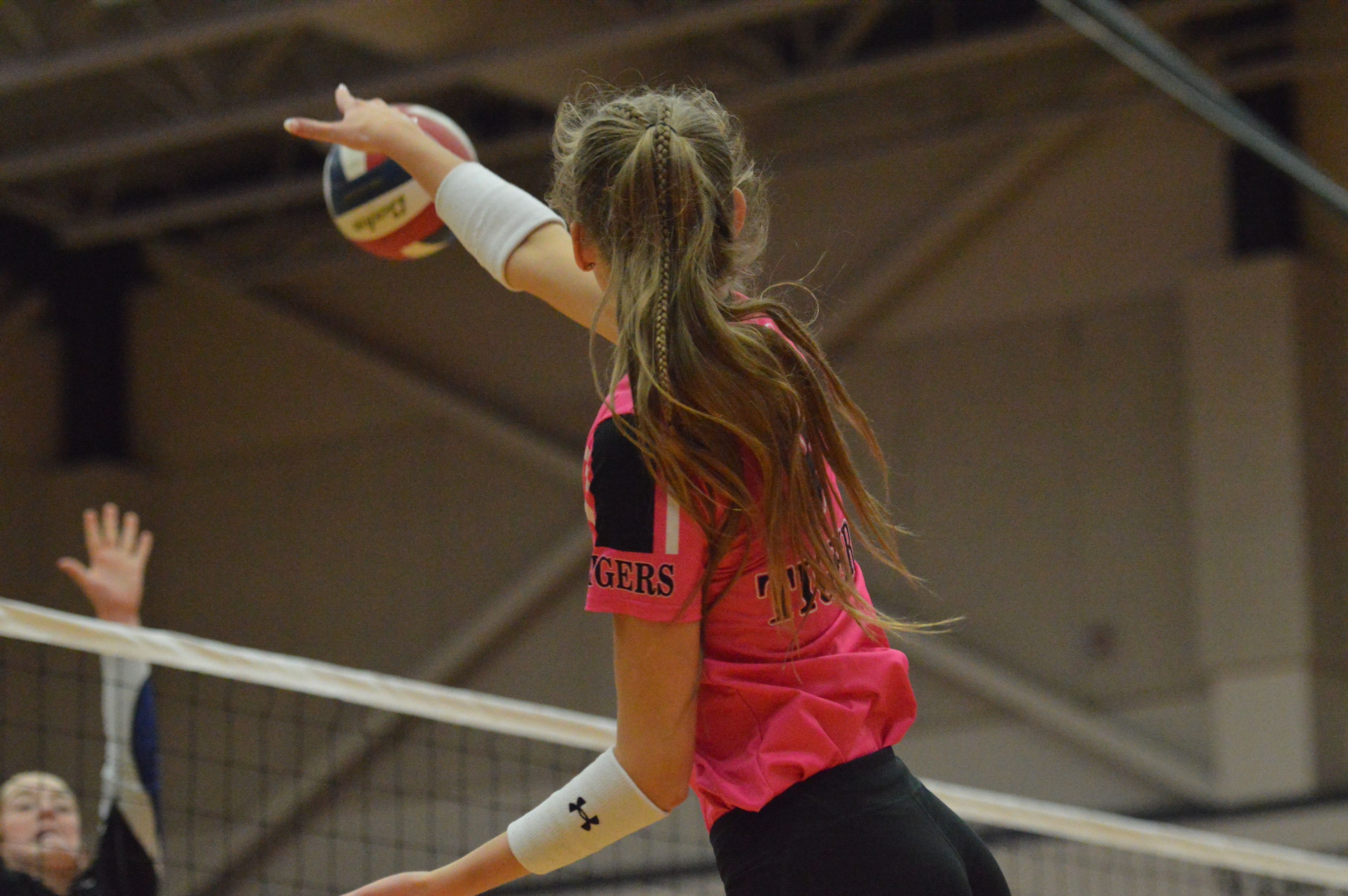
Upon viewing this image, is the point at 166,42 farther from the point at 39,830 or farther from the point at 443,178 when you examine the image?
the point at 443,178

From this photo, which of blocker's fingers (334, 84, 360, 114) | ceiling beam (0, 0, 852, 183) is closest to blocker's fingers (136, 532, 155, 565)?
blocker's fingers (334, 84, 360, 114)

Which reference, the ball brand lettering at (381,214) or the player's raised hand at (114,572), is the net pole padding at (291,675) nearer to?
the player's raised hand at (114,572)

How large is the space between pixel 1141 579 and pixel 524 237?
8.49 meters

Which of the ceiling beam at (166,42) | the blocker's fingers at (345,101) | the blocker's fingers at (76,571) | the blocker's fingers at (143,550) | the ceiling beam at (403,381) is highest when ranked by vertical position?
the ceiling beam at (166,42)

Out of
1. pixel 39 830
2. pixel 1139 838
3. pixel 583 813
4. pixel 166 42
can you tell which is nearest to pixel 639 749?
pixel 583 813

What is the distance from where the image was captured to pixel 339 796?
1208cm

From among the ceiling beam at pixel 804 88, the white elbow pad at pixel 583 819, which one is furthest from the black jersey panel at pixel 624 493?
A: the ceiling beam at pixel 804 88

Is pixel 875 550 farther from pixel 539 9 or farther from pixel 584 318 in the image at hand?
pixel 539 9

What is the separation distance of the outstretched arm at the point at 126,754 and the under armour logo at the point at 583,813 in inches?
80.4

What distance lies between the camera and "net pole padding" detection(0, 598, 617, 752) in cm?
338

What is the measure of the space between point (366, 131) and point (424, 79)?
7.44 m

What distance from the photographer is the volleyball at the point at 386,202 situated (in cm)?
322

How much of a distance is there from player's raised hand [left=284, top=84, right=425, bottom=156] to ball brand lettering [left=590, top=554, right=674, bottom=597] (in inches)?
33.9

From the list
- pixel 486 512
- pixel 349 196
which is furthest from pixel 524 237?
pixel 486 512
